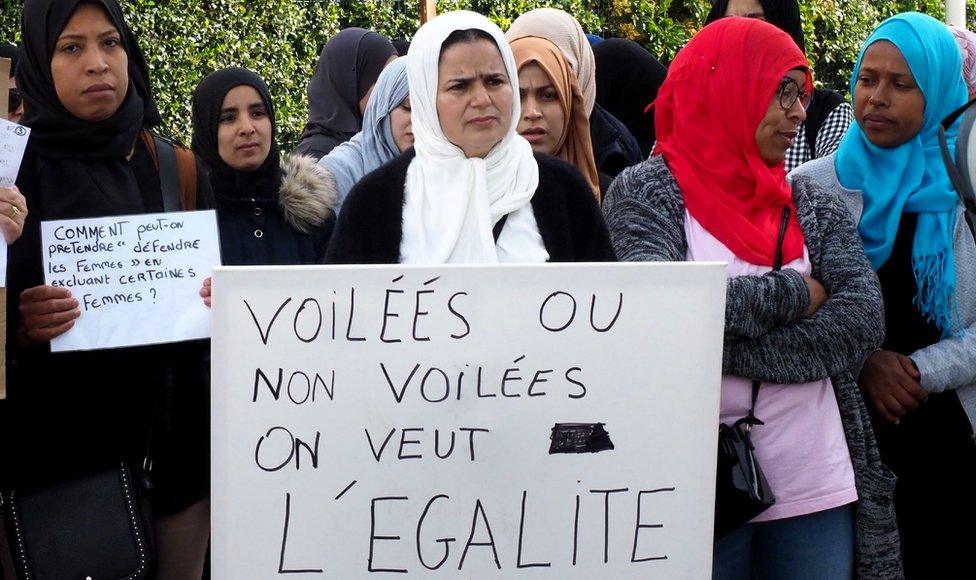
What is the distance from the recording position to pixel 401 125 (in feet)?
13.6

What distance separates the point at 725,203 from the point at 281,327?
1.19m

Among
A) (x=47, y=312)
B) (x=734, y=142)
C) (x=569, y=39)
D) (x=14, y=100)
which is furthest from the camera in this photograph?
(x=14, y=100)

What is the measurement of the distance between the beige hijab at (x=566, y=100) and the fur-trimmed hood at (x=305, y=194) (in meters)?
0.73

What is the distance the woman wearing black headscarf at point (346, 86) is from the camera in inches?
194

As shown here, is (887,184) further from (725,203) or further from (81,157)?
(81,157)

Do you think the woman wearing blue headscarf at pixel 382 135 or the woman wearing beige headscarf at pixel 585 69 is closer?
the woman wearing beige headscarf at pixel 585 69

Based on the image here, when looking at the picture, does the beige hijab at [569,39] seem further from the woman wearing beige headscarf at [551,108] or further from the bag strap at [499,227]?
the bag strap at [499,227]

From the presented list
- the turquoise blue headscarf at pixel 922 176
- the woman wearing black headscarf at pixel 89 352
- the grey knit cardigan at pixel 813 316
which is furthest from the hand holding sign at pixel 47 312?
the turquoise blue headscarf at pixel 922 176

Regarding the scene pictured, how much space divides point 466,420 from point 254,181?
5.79 ft

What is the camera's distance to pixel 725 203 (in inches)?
111

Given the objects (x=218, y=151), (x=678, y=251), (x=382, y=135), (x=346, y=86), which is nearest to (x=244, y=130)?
(x=218, y=151)

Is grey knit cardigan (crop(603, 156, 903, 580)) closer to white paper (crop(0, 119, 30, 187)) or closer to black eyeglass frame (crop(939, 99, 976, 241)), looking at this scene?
black eyeglass frame (crop(939, 99, 976, 241))

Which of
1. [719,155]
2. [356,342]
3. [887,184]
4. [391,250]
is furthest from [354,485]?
[887,184]

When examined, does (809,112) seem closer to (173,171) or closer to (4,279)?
(173,171)
